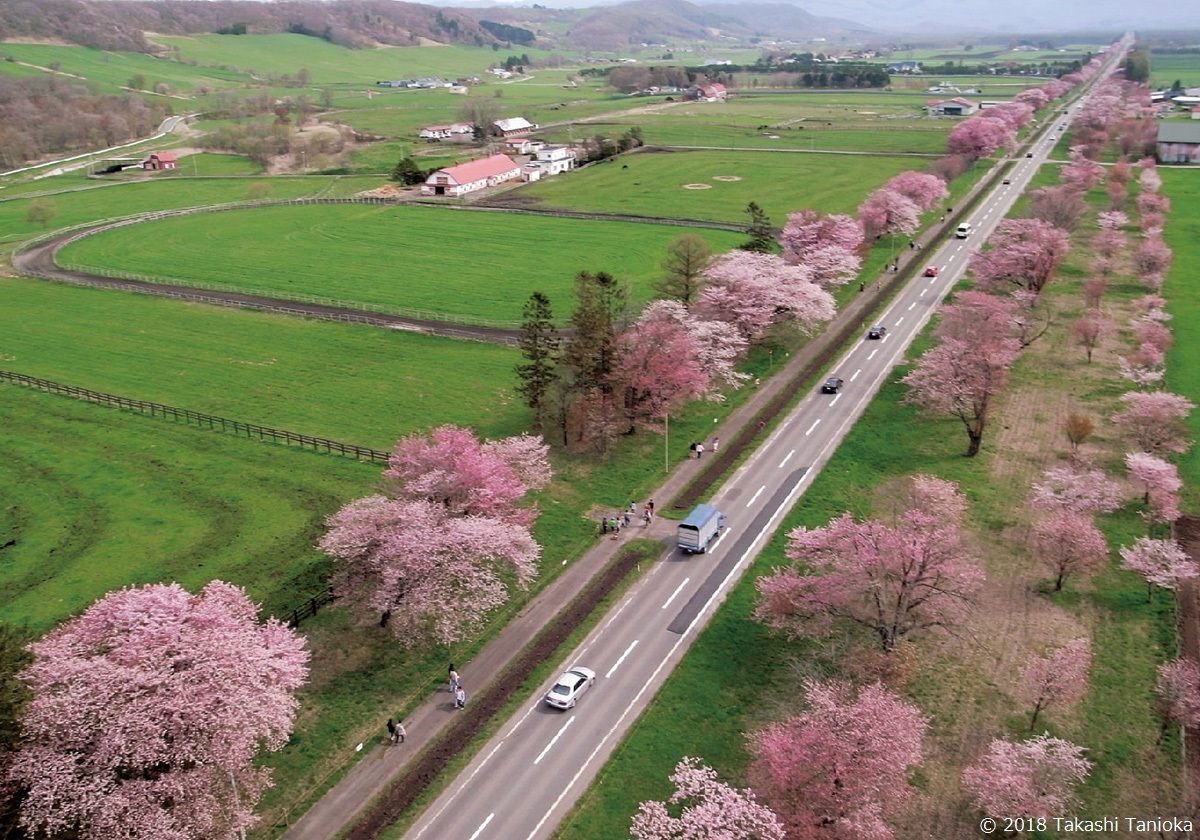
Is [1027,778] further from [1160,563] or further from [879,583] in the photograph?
[1160,563]

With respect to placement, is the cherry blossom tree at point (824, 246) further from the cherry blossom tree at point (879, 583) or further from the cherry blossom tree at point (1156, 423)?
the cherry blossom tree at point (879, 583)

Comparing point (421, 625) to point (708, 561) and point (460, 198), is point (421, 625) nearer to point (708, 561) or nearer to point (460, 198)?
point (708, 561)

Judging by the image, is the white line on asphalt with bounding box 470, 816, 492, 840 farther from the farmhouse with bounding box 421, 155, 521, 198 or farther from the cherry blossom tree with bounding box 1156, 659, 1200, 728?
the farmhouse with bounding box 421, 155, 521, 198

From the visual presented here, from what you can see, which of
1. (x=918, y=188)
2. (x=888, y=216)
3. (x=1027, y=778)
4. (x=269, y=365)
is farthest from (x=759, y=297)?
(x=918, y=188)

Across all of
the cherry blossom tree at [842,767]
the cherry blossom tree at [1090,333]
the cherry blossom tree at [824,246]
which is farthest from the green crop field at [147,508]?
the cherry blossom tree at [1090,333]

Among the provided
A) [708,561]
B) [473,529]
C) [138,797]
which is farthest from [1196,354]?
[138,797]

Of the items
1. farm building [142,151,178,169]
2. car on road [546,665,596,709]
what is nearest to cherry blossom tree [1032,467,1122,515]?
car on road [546,665,596,709]
